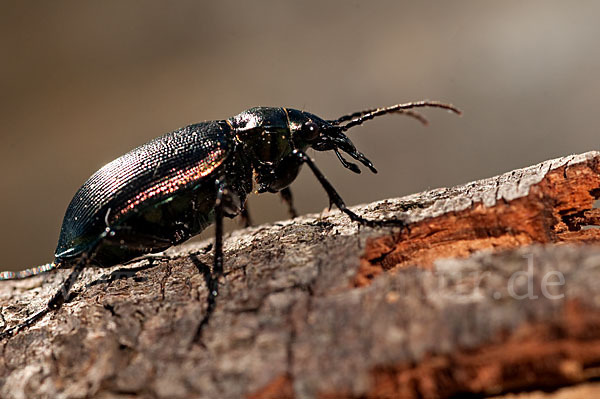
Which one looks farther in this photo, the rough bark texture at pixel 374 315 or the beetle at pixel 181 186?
the beetle at pixel 181 186

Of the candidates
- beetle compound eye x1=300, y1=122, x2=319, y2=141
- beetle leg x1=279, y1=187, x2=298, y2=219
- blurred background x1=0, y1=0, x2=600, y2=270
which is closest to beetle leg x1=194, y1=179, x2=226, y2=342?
beetle compound eye x1=300, y1=122, x2=319, y2=141

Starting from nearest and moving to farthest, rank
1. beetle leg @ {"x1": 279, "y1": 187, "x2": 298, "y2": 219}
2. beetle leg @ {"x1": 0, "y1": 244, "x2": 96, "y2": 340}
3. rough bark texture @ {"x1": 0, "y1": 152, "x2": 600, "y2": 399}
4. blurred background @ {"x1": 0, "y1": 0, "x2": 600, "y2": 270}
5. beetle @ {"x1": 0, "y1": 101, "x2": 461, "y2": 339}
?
rough bark texture @ {"x1": 0, "y1": 152, "x2": 600, "y2": 399}, beetle leg @ {"x1": 0, "y1": 244, "x2": 96, "y2": 340}, beetle @ {"x1": 0, "y1": 101, "x2": 461, "y2": 339}, beetle leg @ {"x1": 279, "y1": 187, "x2": 298, "y2": 219}, blurred background @ {"x1": 0, "y1": 0, "x2": 600, "y2": 270}

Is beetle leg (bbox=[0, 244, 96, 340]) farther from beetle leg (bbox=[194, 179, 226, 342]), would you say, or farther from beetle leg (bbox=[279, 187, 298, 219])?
beetle leg (bbox=[279, 187, 298, 219])

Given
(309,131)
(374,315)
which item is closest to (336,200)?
(309,131)

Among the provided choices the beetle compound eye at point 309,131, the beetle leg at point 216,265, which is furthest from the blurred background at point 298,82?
the beetle leg at point 216,265

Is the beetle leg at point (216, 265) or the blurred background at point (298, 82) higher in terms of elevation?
the blurred background at point (298, 82)

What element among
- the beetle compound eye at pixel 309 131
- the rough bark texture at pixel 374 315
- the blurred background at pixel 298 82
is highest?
the blurred background at pixel 298 82

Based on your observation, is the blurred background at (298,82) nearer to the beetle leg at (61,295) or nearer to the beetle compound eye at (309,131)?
the beetle compound eye at (309,131)

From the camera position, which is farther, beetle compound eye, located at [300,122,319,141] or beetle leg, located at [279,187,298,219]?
beetle leg, located at [279,187,298,219]
